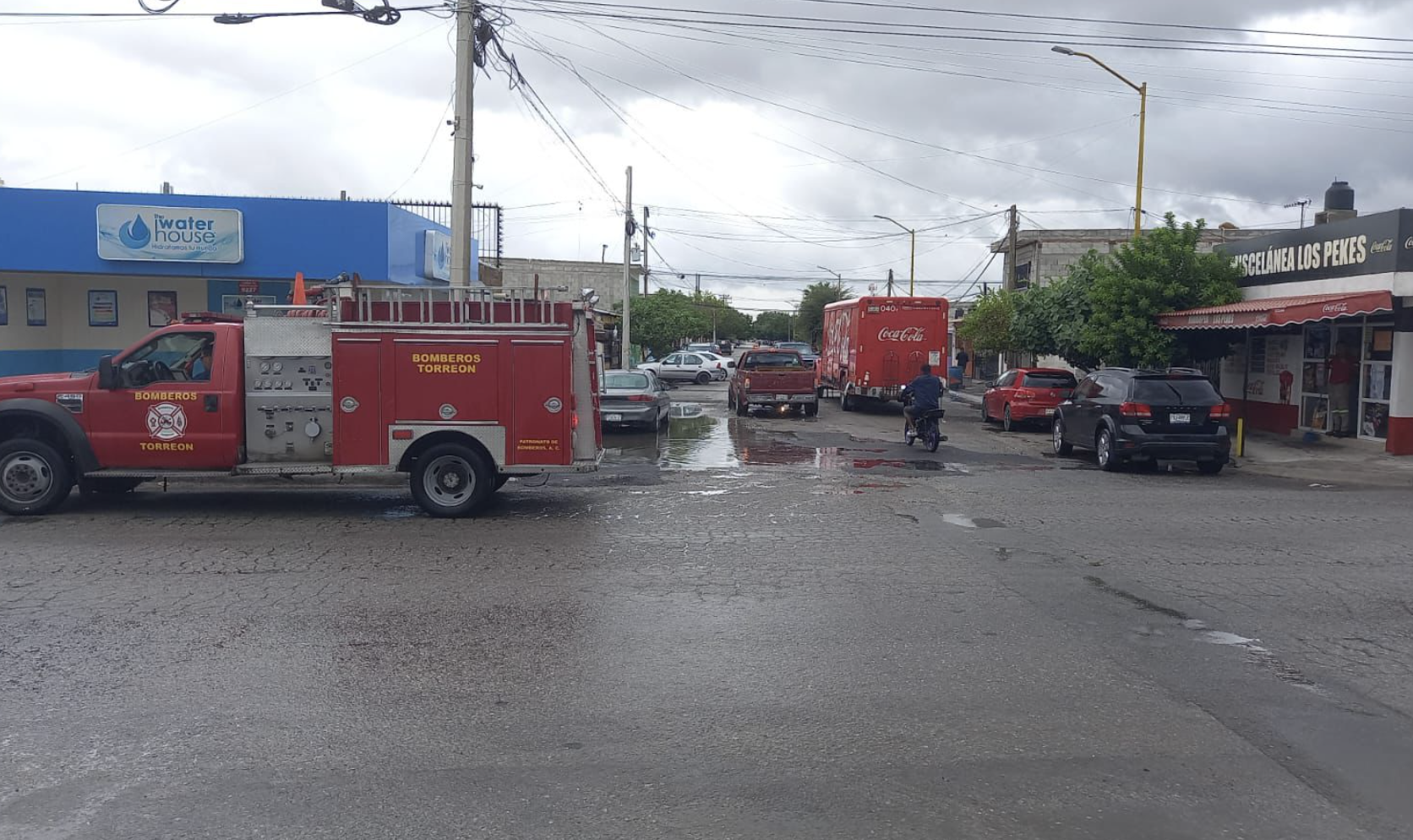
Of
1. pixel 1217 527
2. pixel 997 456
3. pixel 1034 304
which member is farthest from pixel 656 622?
pixel 1034 304

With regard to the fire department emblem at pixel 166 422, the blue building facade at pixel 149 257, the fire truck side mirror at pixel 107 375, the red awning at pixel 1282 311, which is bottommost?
the fire department emblem at pixel 166 422

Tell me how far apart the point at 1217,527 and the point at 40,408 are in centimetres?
1250

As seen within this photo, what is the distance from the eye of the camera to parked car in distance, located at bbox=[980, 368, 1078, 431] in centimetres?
2509

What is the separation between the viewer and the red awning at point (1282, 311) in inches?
696

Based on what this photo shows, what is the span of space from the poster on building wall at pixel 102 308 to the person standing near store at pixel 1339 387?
24.5 m

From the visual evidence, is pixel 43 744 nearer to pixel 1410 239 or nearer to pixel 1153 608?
pixel 1153 608

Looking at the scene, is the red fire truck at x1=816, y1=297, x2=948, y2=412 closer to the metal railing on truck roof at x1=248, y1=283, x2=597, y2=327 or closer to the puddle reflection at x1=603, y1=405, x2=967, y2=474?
the puddle reflection at x1=603, y1=405, x2=967, y2=474

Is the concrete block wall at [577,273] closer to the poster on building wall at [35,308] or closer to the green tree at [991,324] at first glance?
the green tree at [991,324]

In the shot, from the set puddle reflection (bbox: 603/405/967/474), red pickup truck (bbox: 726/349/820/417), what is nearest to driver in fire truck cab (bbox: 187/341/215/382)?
puddle reflection (bbox: 603/405/967/474)

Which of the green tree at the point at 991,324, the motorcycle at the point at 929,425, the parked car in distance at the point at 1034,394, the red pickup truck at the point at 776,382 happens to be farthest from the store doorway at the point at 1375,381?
the green tree at the point at 991,324

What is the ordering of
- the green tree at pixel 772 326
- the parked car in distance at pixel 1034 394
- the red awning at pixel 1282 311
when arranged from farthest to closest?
the green tree at pixel 772 326 < the parked car in distance at pixel 1034 394 < the red awning at pixel 1282 311

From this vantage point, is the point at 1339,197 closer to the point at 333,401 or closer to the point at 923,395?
the point at 923,395

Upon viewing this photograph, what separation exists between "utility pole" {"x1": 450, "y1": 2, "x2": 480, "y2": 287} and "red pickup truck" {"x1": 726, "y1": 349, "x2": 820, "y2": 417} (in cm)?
1184

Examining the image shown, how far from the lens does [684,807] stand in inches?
186
